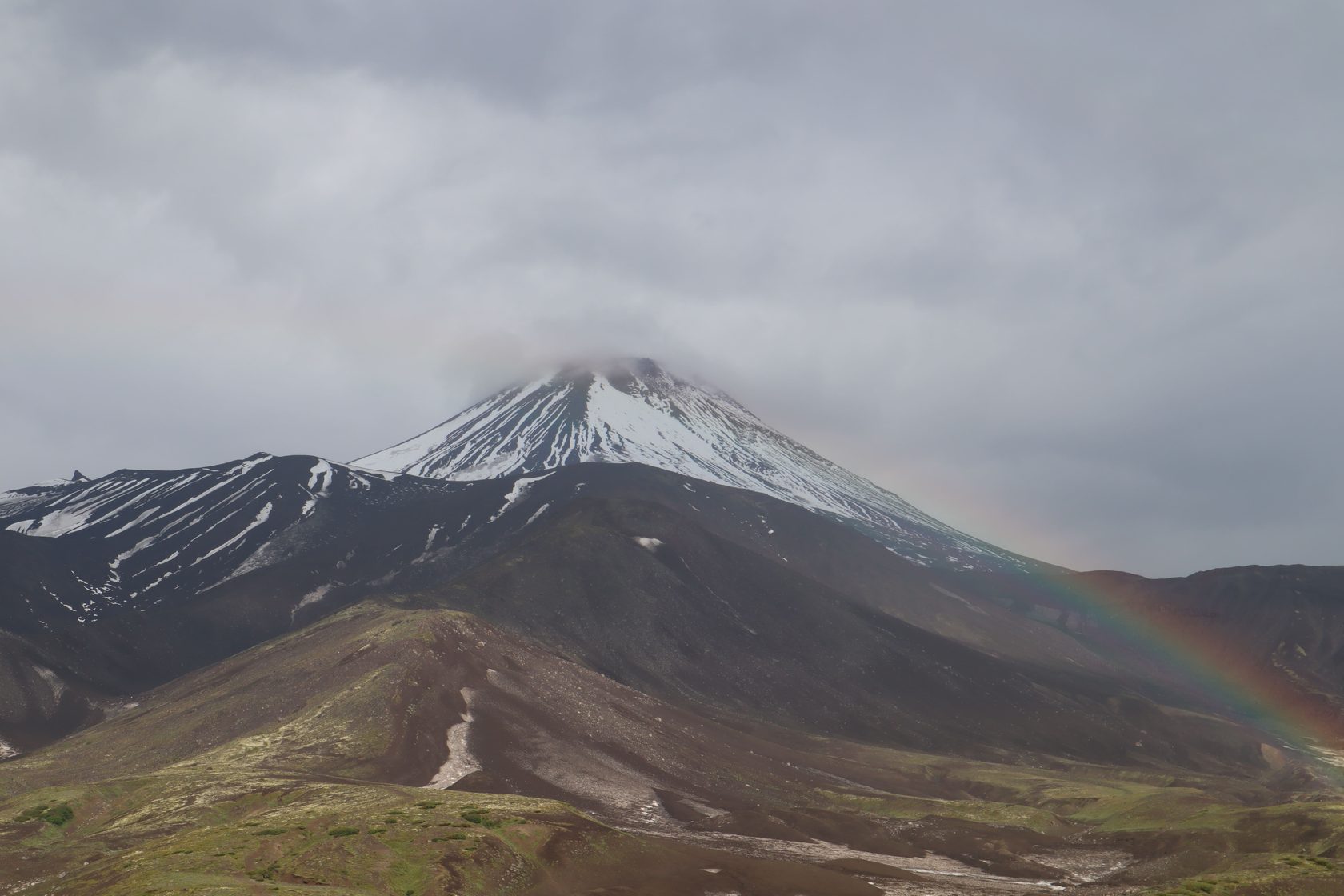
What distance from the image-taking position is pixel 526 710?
401ft

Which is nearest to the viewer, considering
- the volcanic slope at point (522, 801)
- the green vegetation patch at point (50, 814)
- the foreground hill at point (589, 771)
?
the volcanic slope at point (522, 801)

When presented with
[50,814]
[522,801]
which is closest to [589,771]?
[522,801]

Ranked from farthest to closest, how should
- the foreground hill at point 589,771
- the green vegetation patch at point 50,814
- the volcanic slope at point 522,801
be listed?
the green vegetation patch at point 50,814 → the foreground hill at point 589,771 → the volcanic slope at point 522,801

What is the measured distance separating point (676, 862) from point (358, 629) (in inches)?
3957

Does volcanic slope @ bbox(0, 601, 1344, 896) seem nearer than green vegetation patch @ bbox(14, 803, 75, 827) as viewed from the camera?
Yes

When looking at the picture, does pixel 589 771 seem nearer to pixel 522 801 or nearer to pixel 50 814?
pixel 522 801

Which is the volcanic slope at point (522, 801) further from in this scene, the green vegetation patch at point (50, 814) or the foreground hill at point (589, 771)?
the foreground hill at point (589, 771)

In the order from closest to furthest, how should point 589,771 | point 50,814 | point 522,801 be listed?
1. point 522,801
2. point 50,814
3. point 589,771

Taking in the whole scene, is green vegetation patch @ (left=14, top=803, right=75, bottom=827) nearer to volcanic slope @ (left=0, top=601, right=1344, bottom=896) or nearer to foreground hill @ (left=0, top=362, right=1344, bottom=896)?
volcanic slope @ (left=0, top=601, right=1344, bottom=896)

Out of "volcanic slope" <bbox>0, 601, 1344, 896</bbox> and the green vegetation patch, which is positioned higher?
"volcanic slope" <bbox>0, 601, 1344, 896</bbox>

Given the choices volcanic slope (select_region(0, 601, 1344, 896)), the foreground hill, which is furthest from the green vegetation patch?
the foreground hill

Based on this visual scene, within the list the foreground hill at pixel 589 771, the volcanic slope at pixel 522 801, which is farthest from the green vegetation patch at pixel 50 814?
the foreground hill at pixel 589 771

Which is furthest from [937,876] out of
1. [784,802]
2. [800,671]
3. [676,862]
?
[800,671]

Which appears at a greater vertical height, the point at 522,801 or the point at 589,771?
the point at 522,801
